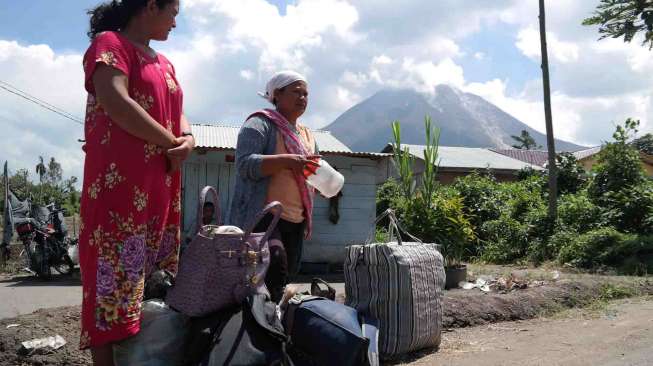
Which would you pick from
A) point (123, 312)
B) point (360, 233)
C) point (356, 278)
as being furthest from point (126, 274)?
point (360, 233)

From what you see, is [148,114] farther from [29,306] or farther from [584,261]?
[584,261]

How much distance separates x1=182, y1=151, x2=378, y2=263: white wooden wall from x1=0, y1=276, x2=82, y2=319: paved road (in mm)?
2233

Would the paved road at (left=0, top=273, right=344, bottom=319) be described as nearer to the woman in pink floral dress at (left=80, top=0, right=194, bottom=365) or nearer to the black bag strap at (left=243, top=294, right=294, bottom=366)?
the black bag strap at (left=243, top=294, right=294, bottom=366)

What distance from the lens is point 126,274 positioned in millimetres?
2133

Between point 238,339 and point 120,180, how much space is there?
740 millimetres

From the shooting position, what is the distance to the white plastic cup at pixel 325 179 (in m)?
3.09

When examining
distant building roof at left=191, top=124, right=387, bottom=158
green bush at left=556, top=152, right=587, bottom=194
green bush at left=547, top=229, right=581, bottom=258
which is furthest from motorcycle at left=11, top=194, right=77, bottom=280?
green bush at left=556, top=152, right=587, bottom=194

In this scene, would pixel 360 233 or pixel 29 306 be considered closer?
pixel 29 306

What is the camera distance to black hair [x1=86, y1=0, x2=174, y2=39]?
236 centimetres

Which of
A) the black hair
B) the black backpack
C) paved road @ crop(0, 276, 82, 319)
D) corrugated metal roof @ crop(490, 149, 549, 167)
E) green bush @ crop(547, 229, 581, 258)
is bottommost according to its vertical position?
paved road @ crop(0, 276, 82, 319)

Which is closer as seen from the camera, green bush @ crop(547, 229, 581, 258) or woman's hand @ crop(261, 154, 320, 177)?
woman's hand @ crop(261, 154, 320, 177)

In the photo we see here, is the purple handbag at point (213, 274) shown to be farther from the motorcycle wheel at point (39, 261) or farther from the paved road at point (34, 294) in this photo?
the motorcycle wheel at point (39, 261)

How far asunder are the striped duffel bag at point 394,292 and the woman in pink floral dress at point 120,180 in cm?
170

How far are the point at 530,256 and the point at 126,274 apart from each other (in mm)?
11237
